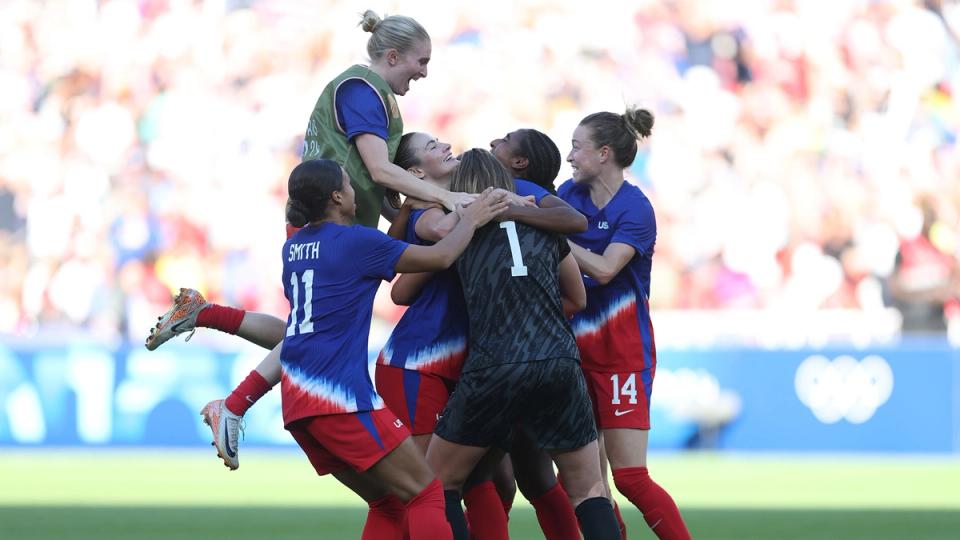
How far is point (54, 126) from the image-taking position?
669 inches

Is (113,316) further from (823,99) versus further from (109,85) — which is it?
(823,99)

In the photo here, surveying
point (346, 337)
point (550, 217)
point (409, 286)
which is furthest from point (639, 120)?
point (346, 337)

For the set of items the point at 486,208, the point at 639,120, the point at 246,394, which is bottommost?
the point at 246,394

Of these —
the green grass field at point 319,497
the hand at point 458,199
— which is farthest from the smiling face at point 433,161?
the green grass field at point 319,497

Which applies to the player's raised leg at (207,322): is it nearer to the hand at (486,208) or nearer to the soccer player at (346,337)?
the soccer player at (346,337)

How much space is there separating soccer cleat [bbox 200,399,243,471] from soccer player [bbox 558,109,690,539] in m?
1.50

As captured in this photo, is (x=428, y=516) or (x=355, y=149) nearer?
(x=428, y=516)

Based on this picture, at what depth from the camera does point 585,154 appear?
6.37 m

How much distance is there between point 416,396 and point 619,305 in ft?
3.49

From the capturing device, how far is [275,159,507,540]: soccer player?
5.30m

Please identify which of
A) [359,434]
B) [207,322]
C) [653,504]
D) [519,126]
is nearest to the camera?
[359,434]

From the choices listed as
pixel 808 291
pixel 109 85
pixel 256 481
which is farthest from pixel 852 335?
pixel 109 85

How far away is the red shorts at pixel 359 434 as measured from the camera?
5.28 m

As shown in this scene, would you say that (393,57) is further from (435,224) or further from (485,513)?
(485,513)
